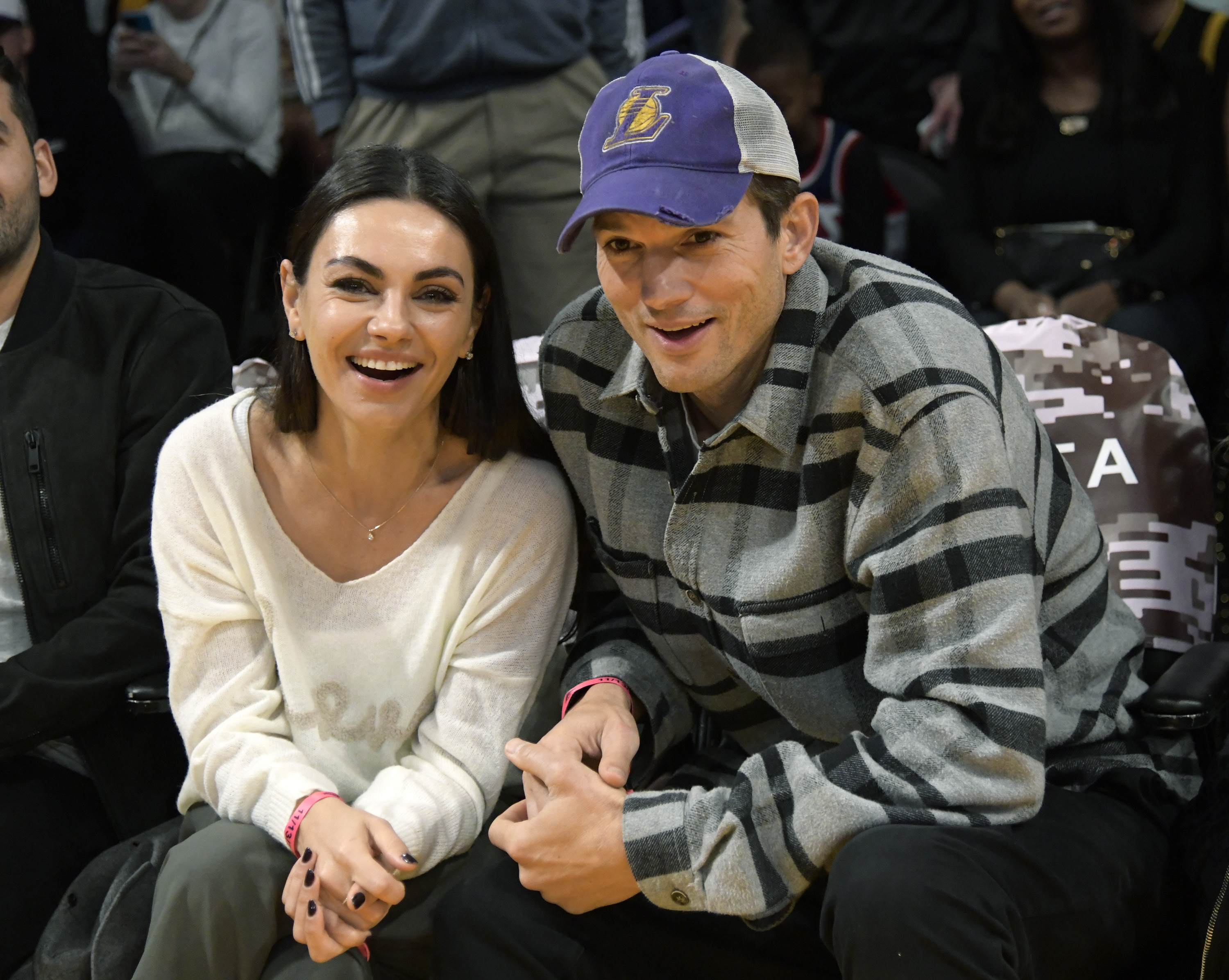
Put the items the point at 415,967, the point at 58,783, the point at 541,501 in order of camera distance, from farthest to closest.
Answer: the point at 58,783 < the point at 541,501 < the point at 415,967

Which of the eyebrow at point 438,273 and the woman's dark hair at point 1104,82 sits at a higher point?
the eyebrow at point 438,273

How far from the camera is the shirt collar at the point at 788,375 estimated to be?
182 cm

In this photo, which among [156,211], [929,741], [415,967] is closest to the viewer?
[929,741]

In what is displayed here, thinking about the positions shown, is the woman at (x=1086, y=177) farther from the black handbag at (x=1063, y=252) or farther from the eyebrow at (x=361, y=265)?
the eyebrow at (x=361, y=265)

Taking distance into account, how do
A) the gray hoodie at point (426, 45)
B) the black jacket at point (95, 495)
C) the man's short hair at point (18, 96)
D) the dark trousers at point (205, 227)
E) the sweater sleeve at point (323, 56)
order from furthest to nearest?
1. the dark trousers at point (205, 227)
2. the sweater sleeve at point (323, 56)
3. the gray hoodie at point (426, 45)
4. the man's short hair at point (18, 96)
5. the black jacket at point (95, 495)

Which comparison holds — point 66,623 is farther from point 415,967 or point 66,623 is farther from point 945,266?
point 945,266

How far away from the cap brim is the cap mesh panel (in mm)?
28

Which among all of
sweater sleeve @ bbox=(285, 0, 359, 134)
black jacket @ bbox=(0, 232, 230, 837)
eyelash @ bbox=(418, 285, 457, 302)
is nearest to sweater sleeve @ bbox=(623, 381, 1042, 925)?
eyelash @ bbox=(418, 285, 457, 302)

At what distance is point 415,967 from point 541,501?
2.29ft

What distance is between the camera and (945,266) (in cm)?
374

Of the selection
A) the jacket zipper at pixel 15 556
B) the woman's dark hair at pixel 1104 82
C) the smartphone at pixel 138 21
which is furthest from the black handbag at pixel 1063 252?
the jacket zipper at pixel 15 556

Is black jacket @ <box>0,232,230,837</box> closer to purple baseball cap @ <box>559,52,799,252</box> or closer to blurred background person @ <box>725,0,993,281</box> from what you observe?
purple baseball cap @ <box>559,52,799,252</box>

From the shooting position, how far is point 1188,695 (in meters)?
1.93

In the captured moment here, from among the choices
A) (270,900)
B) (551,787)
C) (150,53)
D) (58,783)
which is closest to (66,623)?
(58,783)
